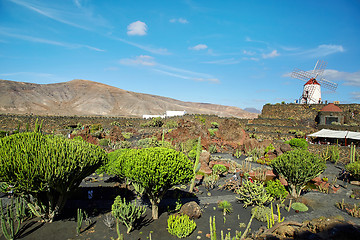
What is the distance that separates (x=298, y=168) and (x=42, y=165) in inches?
489

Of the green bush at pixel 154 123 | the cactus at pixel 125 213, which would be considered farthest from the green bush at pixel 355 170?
the green bush at pixel 154 123

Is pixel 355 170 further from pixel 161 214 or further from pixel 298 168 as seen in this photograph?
pixel 161 214

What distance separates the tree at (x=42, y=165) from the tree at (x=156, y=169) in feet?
5.80

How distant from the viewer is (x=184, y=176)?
31.3 feet

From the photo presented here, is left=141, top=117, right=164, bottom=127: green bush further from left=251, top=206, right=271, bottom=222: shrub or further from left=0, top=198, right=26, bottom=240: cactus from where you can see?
left=251, top=206, right=271, bottom=222: shrub

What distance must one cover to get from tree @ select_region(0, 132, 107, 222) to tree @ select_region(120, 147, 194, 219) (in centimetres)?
177

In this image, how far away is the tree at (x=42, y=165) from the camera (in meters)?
7.50

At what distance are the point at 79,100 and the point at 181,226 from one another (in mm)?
95637

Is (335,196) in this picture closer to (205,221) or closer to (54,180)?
(205,221)

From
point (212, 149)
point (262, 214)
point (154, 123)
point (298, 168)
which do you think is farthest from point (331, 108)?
point (262, 214)

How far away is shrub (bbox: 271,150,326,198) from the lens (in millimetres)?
12359

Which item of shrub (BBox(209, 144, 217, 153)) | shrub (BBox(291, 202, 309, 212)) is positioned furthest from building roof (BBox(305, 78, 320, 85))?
shrub (BBox(291, 202, 309, 212))

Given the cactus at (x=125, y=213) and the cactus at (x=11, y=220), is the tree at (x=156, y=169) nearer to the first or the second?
the cactus at (x=125, y=213)

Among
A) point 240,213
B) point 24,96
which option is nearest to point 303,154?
point 240,213
